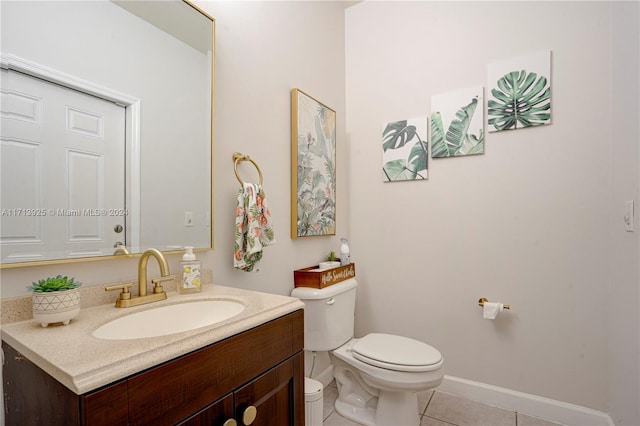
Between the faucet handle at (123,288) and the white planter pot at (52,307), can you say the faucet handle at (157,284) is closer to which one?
the faucet handle at (123,288)

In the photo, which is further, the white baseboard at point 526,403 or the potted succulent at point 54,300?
the white baseboard at point 526,403

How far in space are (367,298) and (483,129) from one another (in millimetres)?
1323

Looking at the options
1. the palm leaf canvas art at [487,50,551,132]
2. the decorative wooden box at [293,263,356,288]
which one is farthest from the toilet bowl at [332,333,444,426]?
the palm leaf canvas art at [487,50,551,132]

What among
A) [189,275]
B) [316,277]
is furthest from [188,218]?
[316,277]

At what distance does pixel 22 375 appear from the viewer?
27.0 inches

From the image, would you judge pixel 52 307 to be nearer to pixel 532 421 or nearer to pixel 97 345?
pixel 97 345

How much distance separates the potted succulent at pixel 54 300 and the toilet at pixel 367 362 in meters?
1.04

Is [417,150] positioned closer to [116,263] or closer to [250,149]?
[250,149]

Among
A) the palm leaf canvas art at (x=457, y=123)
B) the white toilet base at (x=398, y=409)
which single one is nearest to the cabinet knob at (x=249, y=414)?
the white toilet base at (x=398, y=409)

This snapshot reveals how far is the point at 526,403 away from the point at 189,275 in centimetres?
190

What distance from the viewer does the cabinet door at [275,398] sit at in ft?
2.62

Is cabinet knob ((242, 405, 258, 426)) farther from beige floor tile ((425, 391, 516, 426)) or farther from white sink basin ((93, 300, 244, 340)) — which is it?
beige floor tile ((425, 391, 516, 426))

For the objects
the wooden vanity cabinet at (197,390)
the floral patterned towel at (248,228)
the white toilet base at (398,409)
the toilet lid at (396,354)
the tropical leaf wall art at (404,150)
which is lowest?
the white toilet base at (398,409)

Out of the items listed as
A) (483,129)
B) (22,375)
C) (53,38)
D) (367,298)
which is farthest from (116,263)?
(483,129)
